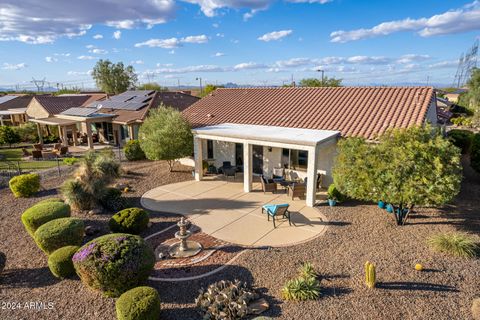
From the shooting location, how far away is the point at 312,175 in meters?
13.5

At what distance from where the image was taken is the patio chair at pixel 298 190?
47.4 ft

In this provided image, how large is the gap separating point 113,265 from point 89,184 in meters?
7.06

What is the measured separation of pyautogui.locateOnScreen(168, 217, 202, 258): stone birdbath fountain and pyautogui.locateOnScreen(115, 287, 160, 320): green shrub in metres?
2.76

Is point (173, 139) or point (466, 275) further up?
point (173, 139)

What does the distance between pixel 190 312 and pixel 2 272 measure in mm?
6648

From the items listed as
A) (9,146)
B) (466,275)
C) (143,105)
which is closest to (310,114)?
(466,275)

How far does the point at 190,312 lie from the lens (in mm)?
7293

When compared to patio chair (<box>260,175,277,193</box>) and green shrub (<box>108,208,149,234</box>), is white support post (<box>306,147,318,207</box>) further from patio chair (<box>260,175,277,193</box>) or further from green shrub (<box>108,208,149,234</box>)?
green shrub (<box>108,208,149,234</box>)

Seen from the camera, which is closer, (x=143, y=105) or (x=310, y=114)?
(x=310, y=114)

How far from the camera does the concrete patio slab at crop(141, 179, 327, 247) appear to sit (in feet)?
36.4

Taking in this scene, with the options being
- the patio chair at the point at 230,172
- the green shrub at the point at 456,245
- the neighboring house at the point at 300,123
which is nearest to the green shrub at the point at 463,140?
the neighboring house at the point at 300,123

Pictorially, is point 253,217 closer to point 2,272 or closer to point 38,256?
point 38,256

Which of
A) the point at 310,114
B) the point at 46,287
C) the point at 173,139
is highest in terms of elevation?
the point at 310,114

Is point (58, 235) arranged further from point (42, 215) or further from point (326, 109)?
point (326, 109)
